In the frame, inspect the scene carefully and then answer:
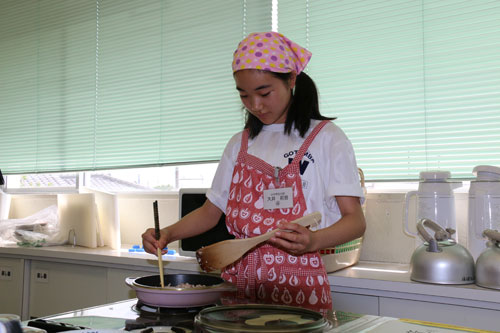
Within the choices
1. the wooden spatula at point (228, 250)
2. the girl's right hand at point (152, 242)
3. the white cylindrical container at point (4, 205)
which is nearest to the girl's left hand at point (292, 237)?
the wooden spatula at point (228, 250)

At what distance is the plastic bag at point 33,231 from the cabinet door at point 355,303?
67.4 inches

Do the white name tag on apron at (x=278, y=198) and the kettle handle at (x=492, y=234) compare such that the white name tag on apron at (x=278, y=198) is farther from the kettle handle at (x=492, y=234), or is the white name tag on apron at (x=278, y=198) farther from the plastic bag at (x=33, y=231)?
the plastic bag at (x=33, y=231)

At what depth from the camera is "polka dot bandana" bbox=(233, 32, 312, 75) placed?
121cm

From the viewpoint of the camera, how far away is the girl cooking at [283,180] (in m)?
1.21

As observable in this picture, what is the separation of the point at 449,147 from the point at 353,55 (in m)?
0.57

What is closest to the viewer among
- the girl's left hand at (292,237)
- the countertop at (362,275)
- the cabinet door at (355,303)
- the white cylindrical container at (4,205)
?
the girl's left hand at (292,237)

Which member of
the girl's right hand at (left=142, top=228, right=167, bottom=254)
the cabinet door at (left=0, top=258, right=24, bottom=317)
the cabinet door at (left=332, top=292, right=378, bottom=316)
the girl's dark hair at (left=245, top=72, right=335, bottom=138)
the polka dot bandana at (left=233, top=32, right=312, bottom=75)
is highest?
the polka dot bandana at (left=233, top=32, right=312, bottom=75)

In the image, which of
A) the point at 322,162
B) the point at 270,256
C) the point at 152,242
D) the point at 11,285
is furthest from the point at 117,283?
the point at 322,162

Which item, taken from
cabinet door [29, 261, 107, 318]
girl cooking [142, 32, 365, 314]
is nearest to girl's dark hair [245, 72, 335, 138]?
girl cooking [142, 32, 365, 314]

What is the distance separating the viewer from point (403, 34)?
6.70 ft

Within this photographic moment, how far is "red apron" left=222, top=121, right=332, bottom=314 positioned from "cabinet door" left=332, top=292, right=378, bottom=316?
407 mm

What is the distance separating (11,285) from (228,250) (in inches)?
79.8

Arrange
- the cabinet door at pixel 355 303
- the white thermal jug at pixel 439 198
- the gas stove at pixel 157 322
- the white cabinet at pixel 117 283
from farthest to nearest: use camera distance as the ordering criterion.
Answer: the white cabinet at pixel 117 283, the white thermal jug at pixel 439 198, the cabinet door at pixel 355 303, the gas stove at pixel 157 322

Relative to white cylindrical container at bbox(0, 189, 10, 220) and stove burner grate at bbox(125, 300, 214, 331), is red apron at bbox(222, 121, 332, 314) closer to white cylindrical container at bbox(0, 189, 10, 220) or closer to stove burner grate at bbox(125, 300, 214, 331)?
stove burner grate at bbox(125, 300, 214, 331)
